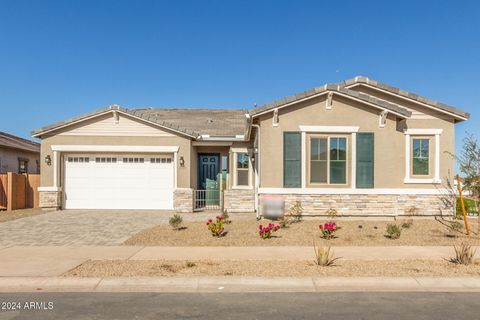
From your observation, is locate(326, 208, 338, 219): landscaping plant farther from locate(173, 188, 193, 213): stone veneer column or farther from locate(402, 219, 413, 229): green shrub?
locate(173, 188, 193, 213): stone veneer column

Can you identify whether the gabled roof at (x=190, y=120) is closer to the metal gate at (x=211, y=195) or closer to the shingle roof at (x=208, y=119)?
the shingle roof at (x=208, y=119)

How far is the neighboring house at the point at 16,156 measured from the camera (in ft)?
70.4

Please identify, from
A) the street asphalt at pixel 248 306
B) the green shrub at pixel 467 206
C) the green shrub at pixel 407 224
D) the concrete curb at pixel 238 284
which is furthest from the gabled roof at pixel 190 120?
the street asphalt at pixel 248 306

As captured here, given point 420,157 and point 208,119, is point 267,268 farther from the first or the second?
point 208,119

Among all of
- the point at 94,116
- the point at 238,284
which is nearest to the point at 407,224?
the point at 238,284

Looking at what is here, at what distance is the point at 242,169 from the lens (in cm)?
1805

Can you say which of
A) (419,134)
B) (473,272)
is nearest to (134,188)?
(419,134)

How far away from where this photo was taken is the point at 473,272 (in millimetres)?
7148

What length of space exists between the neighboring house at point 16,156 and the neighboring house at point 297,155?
630cm

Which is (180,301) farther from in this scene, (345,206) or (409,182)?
(409,182)

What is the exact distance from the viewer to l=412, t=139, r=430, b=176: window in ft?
47.5

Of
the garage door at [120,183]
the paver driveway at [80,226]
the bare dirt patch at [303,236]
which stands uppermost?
the garage door at [120,183]

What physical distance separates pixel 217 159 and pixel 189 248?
10.4 meters

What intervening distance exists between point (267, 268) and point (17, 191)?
15.6m
